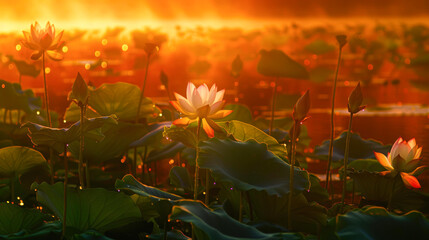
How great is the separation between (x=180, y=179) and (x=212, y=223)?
0.54 meters

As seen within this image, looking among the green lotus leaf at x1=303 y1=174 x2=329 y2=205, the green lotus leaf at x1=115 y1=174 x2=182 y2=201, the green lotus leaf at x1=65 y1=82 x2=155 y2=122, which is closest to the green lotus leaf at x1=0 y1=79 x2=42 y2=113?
the green lotus leaf at x1=65 y1=82 x2=155 y2=122

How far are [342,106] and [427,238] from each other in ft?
9.23

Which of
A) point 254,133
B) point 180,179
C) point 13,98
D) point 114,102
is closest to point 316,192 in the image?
point 254,133

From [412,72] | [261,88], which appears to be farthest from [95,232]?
[412,72]

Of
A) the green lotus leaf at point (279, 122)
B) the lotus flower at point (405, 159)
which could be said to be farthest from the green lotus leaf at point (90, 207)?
the green lotus leaf at point (279, 122)

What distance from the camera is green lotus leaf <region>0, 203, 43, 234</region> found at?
1.19 meters

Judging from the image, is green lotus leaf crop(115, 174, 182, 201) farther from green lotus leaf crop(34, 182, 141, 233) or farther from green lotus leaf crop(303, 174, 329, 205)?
green lotus leaf crop(303, 174, 329, 205)

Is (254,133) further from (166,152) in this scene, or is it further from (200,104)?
(166,152)

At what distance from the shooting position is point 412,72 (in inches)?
249

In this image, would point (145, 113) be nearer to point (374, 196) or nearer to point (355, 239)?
point (374, 196)

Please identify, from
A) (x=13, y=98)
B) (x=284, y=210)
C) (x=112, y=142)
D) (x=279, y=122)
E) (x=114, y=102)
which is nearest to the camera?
(x=284, y=210)

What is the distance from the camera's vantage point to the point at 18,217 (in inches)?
46.9

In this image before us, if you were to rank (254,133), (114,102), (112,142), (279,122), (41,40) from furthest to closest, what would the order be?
(279,122)
(114,102)
(112,142)
(41,40)
(254,133)

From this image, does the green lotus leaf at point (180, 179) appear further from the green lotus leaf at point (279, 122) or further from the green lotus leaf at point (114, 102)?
the green lotus leaf at point (279, 122)
